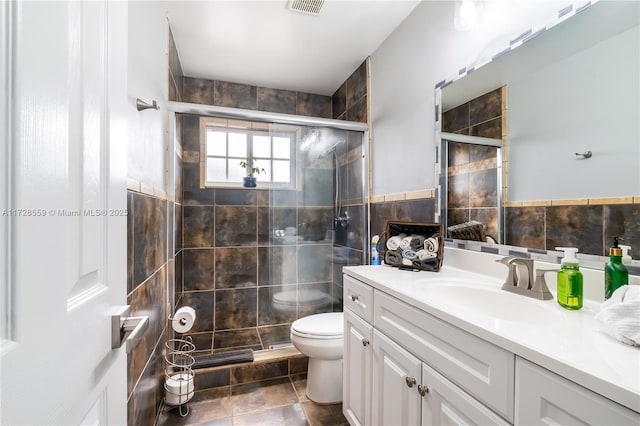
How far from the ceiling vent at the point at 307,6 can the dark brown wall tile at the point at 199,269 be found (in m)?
2.02

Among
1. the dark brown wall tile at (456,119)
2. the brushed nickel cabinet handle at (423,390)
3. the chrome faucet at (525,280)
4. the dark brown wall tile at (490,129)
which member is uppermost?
the dark brown wall tile at (456,119)

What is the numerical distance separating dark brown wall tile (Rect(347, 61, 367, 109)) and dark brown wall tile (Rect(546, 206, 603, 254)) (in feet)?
5.62

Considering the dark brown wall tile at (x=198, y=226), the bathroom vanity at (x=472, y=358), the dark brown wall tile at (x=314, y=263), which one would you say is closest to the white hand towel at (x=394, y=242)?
the bathroom vanity at (x=472, y=358)

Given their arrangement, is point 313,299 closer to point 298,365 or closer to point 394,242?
point 298,365

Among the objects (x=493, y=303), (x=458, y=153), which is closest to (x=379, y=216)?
(x=458, y=153)

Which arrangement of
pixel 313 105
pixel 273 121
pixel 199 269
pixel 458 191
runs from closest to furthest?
pixel 458 191 < pixel 273 121 < pixel 199 269 < pixel 313 105

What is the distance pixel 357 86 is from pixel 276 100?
0.84 meters

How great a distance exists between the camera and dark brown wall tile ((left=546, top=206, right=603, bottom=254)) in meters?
0.92

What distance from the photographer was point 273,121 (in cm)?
213

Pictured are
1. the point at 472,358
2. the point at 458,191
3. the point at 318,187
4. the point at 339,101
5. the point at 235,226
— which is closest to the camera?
the point at 472,358

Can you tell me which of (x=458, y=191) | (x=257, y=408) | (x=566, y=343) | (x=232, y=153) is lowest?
(x=257, y=408)

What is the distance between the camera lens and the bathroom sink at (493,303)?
2.89ft

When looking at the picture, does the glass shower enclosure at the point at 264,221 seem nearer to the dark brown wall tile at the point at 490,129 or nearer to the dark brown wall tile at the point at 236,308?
the dark brown wall tile at the point at 236,308

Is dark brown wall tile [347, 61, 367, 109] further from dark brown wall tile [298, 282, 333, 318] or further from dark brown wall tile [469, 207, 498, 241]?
dark brown wall tile [298, 282, 333, 318]
